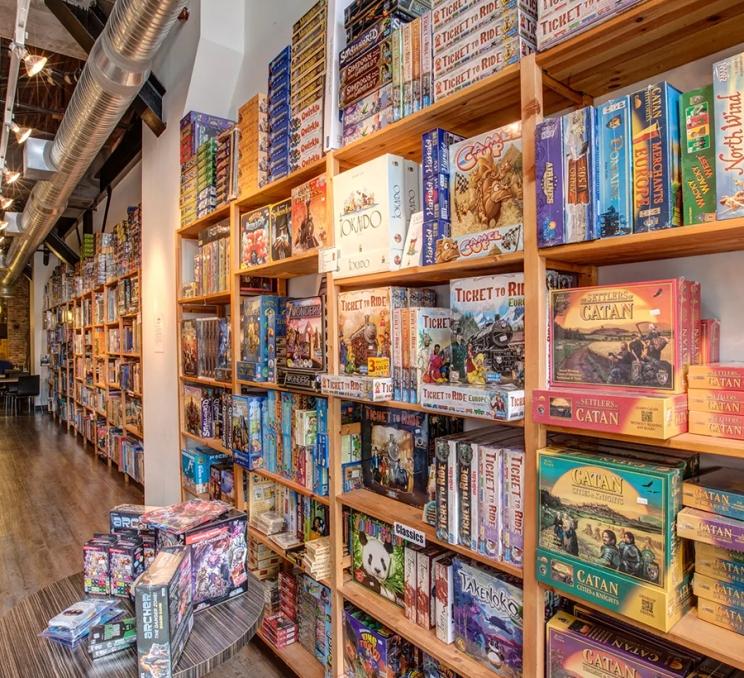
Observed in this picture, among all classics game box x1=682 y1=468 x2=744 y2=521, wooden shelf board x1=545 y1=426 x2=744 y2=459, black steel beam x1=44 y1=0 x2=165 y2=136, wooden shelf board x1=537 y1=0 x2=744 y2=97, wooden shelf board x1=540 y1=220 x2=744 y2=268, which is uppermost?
black steel beam x1=44 y1=0 x2=165 y2=136

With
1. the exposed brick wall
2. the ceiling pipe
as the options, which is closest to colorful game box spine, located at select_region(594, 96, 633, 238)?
the ceiling pipe

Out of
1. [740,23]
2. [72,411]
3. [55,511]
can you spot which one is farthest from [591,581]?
[72,411]

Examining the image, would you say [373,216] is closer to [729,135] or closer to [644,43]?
[644,43]

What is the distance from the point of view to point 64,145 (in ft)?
12.8

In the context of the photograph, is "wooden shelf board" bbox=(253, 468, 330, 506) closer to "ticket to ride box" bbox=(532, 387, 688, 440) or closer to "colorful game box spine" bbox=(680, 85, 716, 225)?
"ticket to ride box" bbox=(532, 387, 688, 440)

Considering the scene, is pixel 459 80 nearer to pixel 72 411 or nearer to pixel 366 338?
pixel 366 338

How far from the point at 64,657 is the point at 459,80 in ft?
6.61

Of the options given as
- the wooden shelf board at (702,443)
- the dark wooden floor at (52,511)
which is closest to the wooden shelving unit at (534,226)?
the wooden shelf board at (702,443)

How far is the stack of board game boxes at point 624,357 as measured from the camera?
1040mm

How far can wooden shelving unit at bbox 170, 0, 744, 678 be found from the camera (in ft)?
3.34

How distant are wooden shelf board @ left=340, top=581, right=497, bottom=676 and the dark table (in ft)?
1.51

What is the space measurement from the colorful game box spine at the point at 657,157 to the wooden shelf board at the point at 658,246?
0.04 meters

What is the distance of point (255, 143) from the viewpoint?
254cm

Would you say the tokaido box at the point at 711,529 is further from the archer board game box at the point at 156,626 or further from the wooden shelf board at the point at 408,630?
the archer board game box at the point at 156,626
